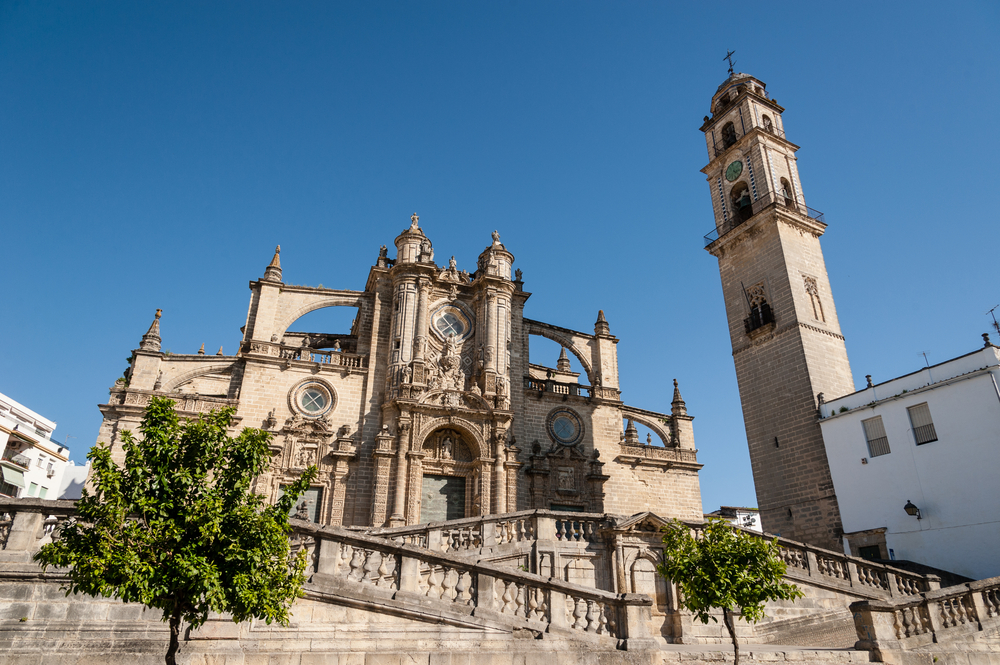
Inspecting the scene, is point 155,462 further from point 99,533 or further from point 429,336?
point 429,336

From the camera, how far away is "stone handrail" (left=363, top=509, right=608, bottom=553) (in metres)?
13.5

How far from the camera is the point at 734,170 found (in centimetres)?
2972

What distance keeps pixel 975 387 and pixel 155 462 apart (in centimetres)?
2141

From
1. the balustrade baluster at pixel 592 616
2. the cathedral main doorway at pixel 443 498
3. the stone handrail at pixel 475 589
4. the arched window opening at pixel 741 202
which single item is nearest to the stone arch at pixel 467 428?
the cathedral main doorway at pixel 443 498

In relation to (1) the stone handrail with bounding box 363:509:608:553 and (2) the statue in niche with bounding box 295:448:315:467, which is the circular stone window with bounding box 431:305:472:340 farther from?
(1) the stone handrail with bounding box 363:509:608:553

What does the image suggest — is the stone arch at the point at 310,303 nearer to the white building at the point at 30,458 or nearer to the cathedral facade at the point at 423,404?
the cathedral facade at the point at 423,404

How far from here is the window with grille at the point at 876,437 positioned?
2083 cm

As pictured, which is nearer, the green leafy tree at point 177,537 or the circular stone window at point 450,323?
the green leafy tree at point 177,537

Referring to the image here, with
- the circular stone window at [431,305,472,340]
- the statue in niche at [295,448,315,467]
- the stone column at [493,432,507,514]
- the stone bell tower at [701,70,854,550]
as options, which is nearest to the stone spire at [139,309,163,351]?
the statue in niche at [295,448,315,467]

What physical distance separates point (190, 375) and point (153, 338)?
75.9 inches

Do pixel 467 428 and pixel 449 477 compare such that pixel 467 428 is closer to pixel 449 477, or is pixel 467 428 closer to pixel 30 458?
pixel 449 477

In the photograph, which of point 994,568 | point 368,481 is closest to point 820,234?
point 994,568

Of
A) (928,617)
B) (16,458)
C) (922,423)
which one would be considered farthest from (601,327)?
(16,458)

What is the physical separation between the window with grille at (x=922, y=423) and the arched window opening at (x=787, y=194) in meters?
10.7
